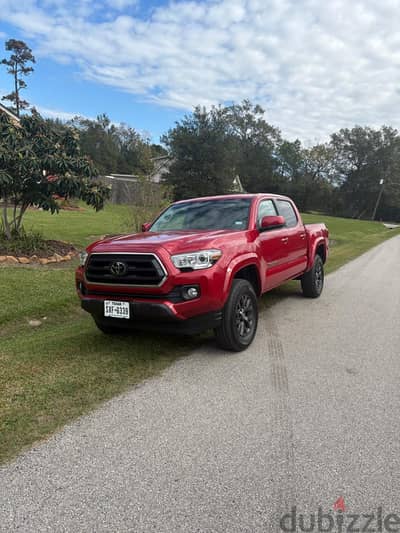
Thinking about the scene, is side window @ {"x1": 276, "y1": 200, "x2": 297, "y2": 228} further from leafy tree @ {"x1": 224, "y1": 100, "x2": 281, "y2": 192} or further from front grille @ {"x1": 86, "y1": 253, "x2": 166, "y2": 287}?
leafy tree @ {"x1": 224, "y1": 100, "x2": 281, "y2": 192}

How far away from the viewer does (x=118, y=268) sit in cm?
415

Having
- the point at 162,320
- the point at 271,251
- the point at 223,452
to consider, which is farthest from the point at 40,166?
the point at 223,452

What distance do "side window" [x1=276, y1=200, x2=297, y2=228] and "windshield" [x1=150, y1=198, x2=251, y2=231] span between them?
1096 millimetres

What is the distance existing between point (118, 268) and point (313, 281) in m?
4.41

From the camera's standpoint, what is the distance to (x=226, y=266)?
427 cm

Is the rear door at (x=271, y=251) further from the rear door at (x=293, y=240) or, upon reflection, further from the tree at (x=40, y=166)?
the tree at (x=40, y=166)

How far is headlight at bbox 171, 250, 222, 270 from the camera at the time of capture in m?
4.02

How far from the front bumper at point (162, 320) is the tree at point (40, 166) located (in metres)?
5.73

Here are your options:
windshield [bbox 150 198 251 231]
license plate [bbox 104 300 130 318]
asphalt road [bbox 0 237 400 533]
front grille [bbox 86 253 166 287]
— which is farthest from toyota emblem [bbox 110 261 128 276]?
windshield [bbox 150 198 251 231]

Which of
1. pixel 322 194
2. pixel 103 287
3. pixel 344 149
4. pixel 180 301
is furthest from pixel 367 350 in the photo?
pixel 344 149

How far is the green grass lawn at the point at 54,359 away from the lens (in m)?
3.08

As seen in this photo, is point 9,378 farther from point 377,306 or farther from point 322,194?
point 322,194

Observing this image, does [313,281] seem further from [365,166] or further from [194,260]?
[365,166]

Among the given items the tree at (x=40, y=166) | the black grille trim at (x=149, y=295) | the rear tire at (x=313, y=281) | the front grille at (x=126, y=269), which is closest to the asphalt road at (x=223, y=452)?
the black grille trim at (x=149, y=295)
